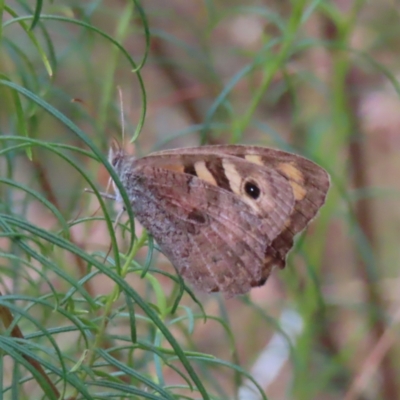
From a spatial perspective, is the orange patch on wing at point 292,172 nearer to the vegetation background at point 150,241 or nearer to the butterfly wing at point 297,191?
the butterfly wing at point 297,191

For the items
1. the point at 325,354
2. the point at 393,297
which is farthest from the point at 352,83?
the point at 325,354

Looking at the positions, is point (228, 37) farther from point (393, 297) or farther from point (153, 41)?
point (393, 297)

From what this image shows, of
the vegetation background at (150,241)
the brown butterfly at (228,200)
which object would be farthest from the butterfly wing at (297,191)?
the vegetation background at (150,241)

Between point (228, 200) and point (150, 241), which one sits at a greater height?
point (228, 200)

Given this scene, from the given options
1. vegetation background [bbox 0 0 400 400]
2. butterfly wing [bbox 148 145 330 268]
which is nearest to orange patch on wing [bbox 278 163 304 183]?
butterfly wing [bbox 148 145 330 268]

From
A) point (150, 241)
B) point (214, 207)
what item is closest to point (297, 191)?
point (214, 207)

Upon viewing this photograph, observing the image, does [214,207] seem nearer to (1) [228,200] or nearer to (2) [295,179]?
(1) [228,200]

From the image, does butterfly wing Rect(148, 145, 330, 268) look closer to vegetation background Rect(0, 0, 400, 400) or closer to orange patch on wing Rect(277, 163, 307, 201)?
orange patch on wing Rect(277, 163, 307, 201)
